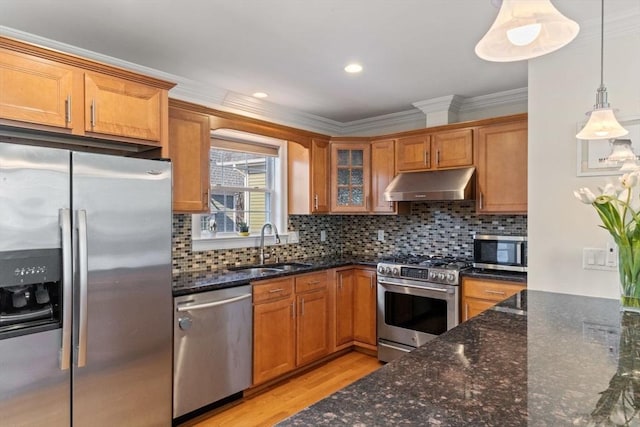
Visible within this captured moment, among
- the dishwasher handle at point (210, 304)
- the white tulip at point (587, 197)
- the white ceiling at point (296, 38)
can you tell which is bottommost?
the dishwasher handle at point (210, 304)

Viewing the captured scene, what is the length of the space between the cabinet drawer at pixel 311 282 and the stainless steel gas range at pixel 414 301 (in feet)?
1.71

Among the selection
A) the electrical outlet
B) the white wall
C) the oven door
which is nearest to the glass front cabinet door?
the oven door

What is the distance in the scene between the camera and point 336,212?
404 centimetres

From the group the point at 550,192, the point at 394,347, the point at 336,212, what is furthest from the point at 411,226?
the point at 550,192

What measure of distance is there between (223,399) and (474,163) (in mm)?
2797

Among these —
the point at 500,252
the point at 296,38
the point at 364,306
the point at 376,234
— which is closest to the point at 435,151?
the point at 500,252

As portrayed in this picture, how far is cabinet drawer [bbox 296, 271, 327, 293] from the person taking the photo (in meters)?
3.31

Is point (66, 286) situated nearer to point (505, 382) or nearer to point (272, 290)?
point (272, 290)

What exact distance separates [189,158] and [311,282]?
4.81 ft

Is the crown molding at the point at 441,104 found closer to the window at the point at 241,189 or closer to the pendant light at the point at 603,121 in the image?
the window at the point at 241,189

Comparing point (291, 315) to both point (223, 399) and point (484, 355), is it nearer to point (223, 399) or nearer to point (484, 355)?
point (223, 399)

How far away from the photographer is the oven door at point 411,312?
3.19 metres

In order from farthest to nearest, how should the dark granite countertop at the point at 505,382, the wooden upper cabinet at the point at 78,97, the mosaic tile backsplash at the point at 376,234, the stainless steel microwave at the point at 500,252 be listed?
the mosaic tile backsplash at the point at 376,234, the stainless steel microwave at the point at 500,252, the wooden upper cabinet at the point at 78,97, the dark granite countertop at the point at 505,382

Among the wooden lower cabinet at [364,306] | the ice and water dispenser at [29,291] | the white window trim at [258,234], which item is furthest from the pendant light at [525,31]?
the wooden lower cabinet at [364,306]
